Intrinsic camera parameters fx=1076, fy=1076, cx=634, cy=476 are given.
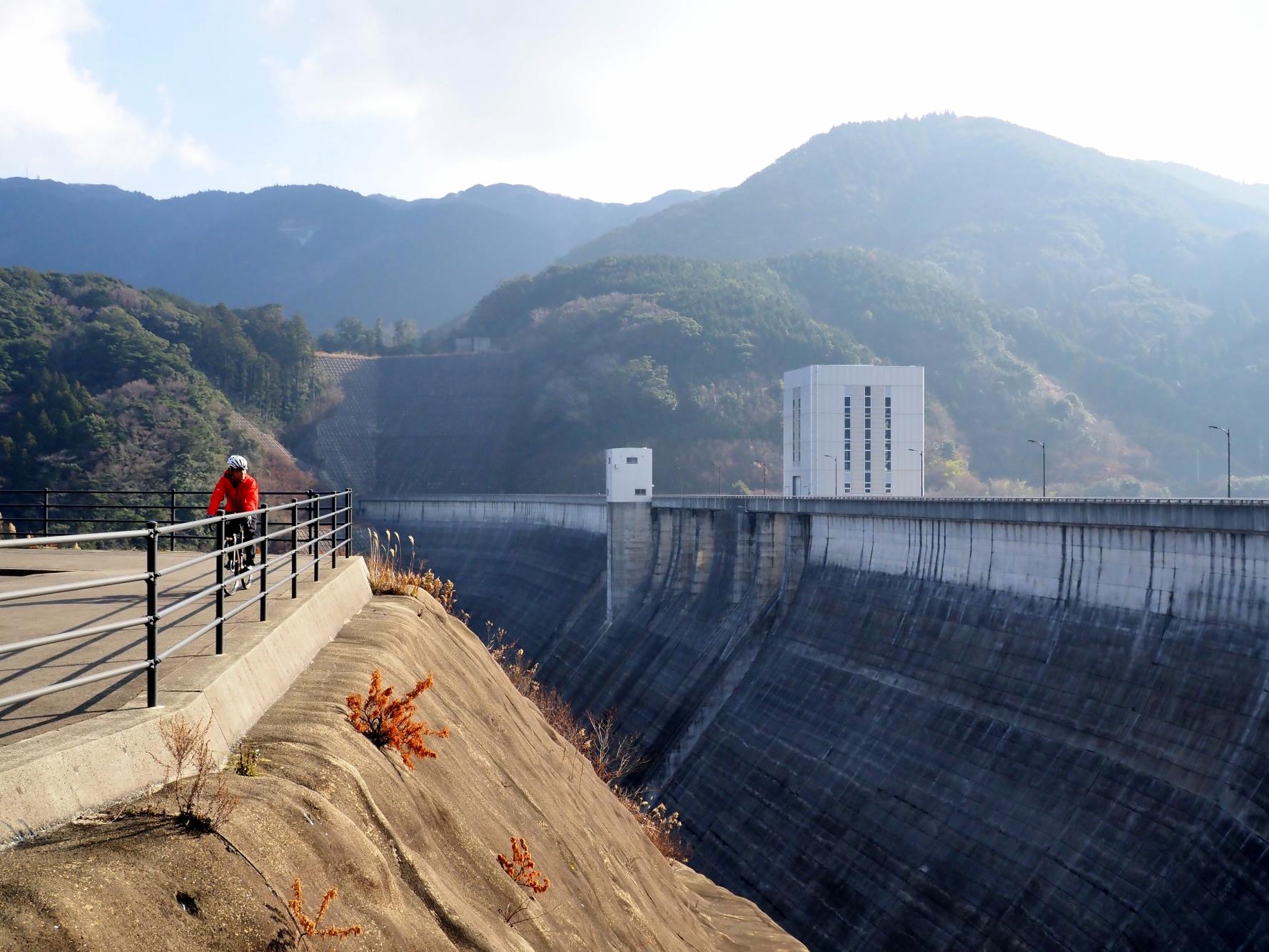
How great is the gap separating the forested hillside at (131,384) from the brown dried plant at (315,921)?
2528 inches

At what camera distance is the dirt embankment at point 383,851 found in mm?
3982

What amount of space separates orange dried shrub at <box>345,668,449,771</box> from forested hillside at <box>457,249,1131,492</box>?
8907cm

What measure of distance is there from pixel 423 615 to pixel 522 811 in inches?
151

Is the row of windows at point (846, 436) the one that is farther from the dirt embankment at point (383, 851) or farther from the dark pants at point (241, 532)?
the dark pants at point (241, 532)

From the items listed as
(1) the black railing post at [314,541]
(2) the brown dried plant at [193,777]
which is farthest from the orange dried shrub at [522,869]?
(1) the black railing post at [314,541]

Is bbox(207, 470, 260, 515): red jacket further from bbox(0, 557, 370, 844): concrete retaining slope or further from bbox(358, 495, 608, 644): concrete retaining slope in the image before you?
bbox(358, 495, 608, 644): concrete retaining slope

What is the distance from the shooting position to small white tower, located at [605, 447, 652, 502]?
49594 mm

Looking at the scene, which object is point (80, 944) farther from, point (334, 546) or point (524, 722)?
point (334, 546)

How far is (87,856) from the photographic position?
4082 mm

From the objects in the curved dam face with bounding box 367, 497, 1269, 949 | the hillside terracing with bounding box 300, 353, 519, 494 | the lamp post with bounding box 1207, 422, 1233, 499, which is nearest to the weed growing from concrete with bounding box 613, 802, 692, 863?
the curved dam face with bounding box 367, 497, 1269, 949

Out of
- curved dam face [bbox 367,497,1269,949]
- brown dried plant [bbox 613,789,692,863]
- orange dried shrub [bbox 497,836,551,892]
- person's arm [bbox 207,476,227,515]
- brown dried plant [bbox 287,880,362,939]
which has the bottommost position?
brown dried plant [bbox 613,789,692,863]

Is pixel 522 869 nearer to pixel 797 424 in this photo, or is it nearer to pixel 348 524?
pixel 348 524

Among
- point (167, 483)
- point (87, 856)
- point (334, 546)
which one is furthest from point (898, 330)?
point (87, 856)

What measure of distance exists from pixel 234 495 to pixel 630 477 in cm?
3904
